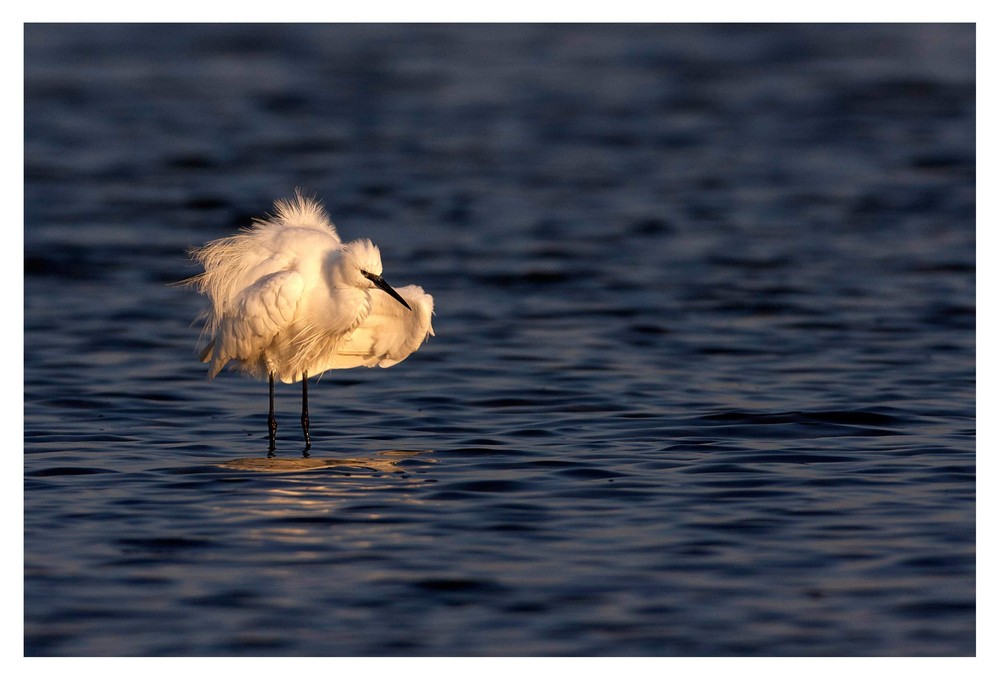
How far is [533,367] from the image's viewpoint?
36.6 ft

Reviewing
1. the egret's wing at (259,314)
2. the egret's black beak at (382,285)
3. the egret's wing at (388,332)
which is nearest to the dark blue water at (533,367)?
the egret's wing at (388,332)

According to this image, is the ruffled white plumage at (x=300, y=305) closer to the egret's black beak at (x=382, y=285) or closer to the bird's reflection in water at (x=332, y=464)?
the egret's black beak at (x=382, y=285)

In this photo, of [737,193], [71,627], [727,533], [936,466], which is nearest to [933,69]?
[737,193]

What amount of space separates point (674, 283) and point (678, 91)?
9.13m

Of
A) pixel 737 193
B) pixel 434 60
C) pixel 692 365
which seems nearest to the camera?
pixel 692 365

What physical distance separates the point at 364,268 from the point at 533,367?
9.01 ft

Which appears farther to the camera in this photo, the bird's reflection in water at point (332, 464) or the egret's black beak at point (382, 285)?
the egret's black beak at point (382, 285)

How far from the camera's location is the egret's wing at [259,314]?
862 cm

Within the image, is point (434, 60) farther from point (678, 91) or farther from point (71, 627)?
point (71, 627)

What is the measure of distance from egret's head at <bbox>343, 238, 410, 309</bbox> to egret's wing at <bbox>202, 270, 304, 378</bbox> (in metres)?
0.29

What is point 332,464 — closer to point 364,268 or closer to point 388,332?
point 388,332

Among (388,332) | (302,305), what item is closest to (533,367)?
(388,332)

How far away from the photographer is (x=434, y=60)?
24.3 metres

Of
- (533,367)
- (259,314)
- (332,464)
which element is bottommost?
(332,464)
